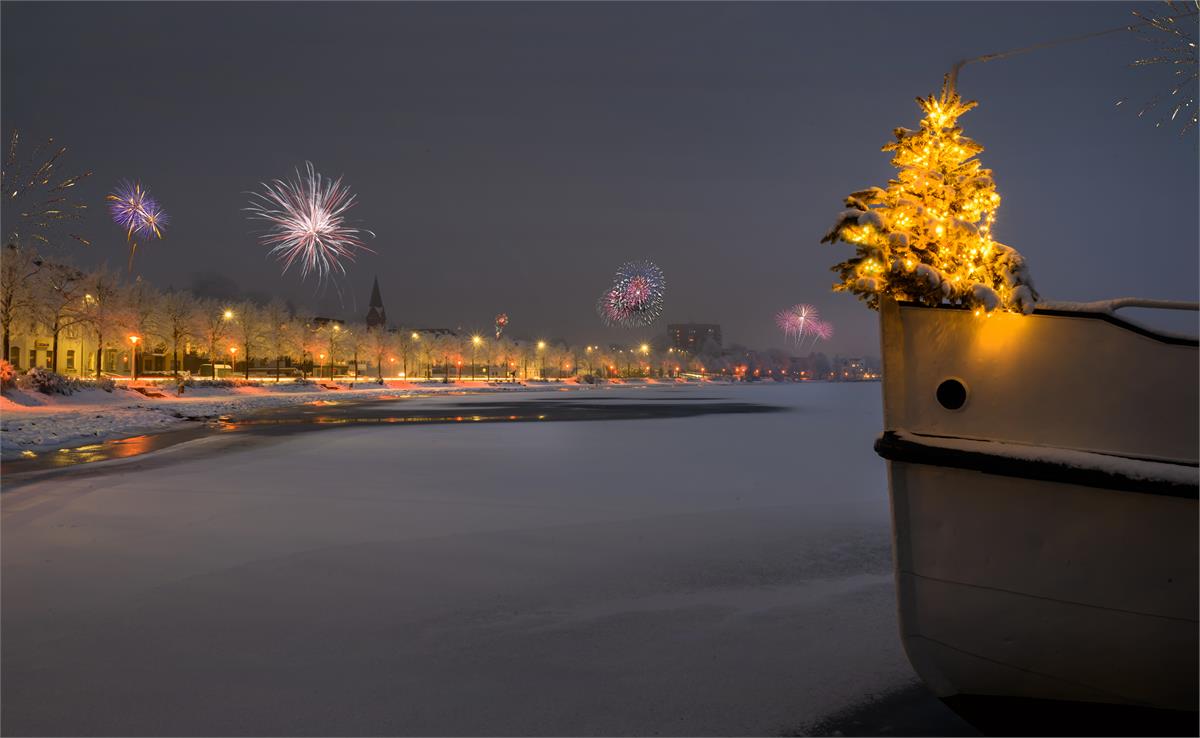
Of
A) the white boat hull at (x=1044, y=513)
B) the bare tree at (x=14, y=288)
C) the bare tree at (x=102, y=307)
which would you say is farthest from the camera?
the bare tree at (x=102, y=307)

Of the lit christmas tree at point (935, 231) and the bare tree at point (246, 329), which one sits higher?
the bare tree at point (246, 329)

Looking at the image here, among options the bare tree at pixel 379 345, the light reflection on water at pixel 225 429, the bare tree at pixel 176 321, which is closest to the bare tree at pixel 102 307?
the bare tree at pixel 176 321

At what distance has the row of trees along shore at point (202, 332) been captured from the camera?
45.2 metres

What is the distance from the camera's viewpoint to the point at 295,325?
85062mm

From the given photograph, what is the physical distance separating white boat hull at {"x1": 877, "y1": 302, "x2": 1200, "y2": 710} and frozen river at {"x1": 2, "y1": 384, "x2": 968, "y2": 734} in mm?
688

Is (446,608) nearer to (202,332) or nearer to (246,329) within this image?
(202,332)

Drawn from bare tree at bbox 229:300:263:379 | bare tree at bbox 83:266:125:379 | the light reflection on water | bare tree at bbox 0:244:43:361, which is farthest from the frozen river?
bare tree at bbox 229:300:263:379

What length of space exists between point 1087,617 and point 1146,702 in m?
0.62

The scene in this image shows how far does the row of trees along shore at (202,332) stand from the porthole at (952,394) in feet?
165

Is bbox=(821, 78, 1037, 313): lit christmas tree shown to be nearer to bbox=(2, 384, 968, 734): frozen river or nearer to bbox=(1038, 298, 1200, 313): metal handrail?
bbox=(1038, 298, 1200, 313): metal handrail

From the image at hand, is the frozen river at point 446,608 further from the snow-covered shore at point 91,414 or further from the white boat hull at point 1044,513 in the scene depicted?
the snow-covered shore at point 91,414

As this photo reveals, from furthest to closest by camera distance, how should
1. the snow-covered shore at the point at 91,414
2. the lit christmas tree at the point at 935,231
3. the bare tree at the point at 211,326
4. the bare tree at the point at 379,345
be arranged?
1. the bare tree at the point at 379,345
2. the bare tree at the point at 211,326
3. the snow-covered shore at the point at 91,414
4. the lit christmas tree at the point at 935,231

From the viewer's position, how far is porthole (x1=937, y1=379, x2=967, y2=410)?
4383 millimetres

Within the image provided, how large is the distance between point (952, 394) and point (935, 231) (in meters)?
0.99
